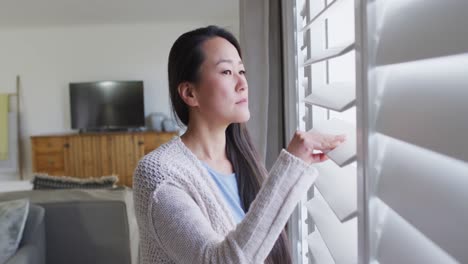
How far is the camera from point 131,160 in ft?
18.7

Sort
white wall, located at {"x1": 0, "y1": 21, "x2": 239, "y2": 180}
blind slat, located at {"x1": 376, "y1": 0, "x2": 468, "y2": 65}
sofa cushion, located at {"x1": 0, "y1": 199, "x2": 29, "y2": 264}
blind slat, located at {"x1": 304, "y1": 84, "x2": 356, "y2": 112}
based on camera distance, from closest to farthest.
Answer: blind slat, located at {"x1": 376, "y1": 0, "x2": 468, "y2": 65}
blind slat, located at {"x1": 304, "y1": 84, "x2": 356, "y2": 112}
sofa cushion, located at {"x1": 0, "y1": 199, "x2": 29, "y2": 264}
white wall, located at {"x1": 0, "y1": 21, "x2": 239, "y2": 180}

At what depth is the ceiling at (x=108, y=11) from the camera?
187 inches

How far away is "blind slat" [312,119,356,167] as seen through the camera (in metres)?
0.62

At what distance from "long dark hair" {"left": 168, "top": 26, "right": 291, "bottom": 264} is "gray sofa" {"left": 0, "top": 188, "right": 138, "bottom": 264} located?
1311mm

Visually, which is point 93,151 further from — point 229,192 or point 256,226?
point 256,226

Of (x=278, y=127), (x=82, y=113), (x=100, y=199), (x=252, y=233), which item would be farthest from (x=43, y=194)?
(x=82, y=113)

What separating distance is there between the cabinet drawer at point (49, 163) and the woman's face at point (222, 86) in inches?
207

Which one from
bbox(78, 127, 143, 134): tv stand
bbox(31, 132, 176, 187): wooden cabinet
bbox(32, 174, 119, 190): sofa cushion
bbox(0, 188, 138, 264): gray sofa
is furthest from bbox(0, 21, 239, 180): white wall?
bbox(0, 188, 138, 264): gray sofa

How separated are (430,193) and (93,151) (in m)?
5.64

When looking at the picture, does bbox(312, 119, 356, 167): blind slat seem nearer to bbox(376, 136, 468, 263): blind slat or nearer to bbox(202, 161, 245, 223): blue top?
bbox(376, 136, 468, 263): blind slat

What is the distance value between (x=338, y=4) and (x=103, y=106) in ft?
18.4

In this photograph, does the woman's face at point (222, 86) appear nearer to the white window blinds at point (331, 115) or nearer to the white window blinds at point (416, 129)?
the white window blinds at point (331, 115)

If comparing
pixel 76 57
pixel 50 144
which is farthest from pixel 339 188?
pixel 76 57

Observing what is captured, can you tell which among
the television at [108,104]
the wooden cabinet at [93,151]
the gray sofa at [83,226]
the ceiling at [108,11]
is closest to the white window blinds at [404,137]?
the gray sofa at [83,226]
